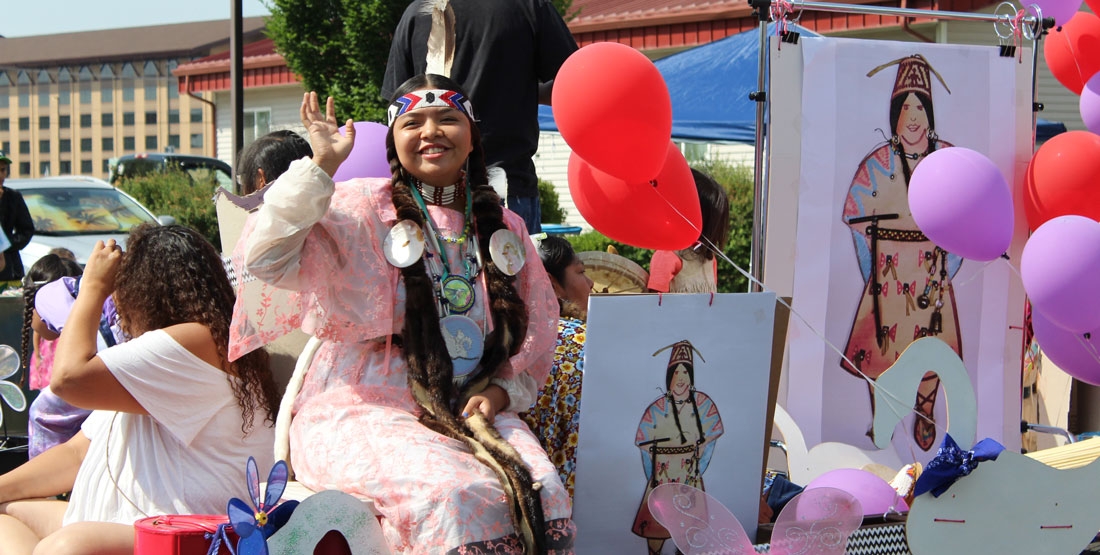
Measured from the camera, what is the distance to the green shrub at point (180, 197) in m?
14.2

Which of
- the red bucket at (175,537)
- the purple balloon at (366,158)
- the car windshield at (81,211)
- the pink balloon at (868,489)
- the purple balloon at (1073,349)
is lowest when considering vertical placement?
the pink balloon at (868,489)

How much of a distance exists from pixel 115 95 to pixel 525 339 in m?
71.8

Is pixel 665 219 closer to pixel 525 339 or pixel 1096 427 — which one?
pixel 525 339

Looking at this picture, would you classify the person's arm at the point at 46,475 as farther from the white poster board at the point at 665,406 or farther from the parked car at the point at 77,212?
the parked car at the point at 77,212

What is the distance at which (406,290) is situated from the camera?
2686 mm

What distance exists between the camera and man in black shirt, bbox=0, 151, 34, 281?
7.72m

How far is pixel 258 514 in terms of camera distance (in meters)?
2.14

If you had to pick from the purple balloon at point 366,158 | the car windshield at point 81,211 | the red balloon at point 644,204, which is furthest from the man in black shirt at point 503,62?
the car windshield at point 81,211

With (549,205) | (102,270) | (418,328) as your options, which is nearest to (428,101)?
(418,328)

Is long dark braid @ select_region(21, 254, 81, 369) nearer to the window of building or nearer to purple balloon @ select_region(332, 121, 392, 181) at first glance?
→ purple balloon @ select_region(332, 121, 392, 181)

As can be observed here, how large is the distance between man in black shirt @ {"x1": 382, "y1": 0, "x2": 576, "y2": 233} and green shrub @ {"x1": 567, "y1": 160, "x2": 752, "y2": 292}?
5.82 m

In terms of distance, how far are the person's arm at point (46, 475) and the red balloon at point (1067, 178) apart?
10.2 ft

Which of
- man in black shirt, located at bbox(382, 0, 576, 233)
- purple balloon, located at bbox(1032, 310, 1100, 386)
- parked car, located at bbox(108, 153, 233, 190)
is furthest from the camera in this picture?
parked car, located at bbox(108, 153, 233, 190)

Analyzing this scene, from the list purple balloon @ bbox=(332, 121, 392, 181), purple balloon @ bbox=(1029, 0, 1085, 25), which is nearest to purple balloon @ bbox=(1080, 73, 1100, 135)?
purple balloon @ bbox=(1029, 0, 1085, 25)
